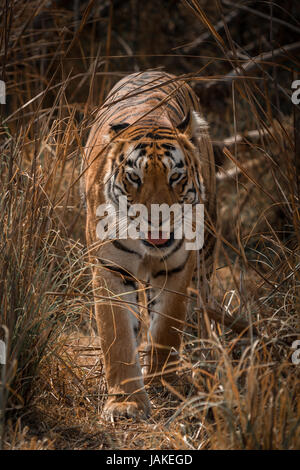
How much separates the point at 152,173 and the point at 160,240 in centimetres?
31

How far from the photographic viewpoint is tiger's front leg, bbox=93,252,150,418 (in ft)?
8.03

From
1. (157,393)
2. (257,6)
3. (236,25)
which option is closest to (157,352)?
(157,393)

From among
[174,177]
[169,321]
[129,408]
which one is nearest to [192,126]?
[174,177]

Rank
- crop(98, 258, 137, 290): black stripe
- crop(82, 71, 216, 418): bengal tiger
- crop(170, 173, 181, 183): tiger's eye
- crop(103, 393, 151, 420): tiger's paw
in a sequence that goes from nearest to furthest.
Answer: crop(103, 393, 151, 420): tiger's paw → crop(82, 71, 216, 418): bengal tiger → crop(98, 258, 137, 290): black stripe → crop(170, 173, 181, 183): tiger's eye

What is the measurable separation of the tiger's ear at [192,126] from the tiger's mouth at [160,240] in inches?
21.5

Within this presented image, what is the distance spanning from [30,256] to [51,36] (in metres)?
3.84

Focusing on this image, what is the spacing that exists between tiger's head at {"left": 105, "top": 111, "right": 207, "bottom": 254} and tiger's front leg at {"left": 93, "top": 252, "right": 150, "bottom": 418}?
0.84 ft

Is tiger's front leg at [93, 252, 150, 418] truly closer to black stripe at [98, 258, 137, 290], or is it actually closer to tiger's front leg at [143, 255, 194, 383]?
black stripe at [98, 258, 137, 290]

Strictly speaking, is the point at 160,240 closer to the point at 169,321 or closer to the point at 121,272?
the point at 121,272

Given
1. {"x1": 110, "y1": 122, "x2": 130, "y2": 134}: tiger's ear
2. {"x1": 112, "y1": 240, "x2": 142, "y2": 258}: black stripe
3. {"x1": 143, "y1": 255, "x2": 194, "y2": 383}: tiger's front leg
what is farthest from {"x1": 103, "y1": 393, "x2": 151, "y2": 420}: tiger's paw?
{"x1": 110, "y1": 122, "x2": 130, "y2": 134}: tiger's ear

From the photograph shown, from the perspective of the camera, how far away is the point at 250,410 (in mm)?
1743

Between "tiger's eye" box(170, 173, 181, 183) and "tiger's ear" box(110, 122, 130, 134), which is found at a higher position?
"tiger's ear" box(110, 122, 130, 134)

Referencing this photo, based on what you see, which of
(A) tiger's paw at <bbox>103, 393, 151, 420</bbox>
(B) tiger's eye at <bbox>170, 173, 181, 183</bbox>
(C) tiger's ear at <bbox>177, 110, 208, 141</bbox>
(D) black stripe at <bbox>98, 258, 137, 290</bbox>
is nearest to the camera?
(A) tiger's paw at <bbox>103, 393, 151, 420</bbox>
